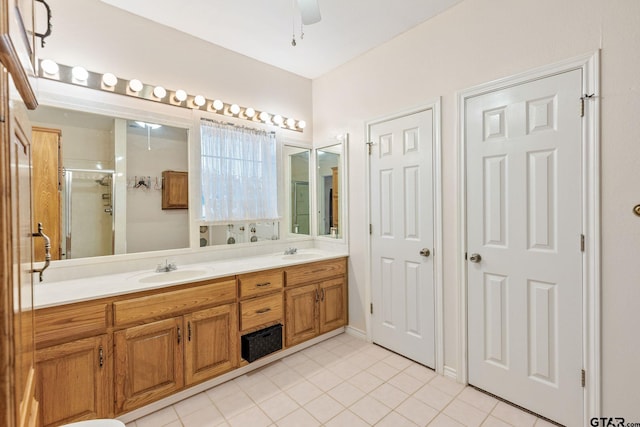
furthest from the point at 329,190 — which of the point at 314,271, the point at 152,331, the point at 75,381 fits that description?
the point at 75,381

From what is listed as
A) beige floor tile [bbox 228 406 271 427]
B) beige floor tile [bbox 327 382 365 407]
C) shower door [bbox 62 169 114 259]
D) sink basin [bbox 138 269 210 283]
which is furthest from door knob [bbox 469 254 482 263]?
shower door [bbox 62 169 114 259]

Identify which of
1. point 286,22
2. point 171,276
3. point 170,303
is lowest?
point 170,303

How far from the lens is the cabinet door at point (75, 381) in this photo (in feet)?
5.03

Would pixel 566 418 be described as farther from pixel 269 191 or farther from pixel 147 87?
pixel 147 87

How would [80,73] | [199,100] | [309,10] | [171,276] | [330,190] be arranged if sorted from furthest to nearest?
[330,190] → [199,100] → [171,276] → [80,73] → [309,10]

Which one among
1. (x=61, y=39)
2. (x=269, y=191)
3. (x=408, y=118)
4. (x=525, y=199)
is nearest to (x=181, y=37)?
(x=61, y=39)

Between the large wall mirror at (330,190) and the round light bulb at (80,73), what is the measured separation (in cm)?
216

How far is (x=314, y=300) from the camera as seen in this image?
279cm

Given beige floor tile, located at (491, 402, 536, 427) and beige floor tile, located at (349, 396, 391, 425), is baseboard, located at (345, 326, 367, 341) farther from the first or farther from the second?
beige floor tile, located at (491, 402, 536, 427)

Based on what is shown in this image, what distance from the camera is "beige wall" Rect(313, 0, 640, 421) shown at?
153 centimetres

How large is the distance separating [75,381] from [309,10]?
95.8 inches

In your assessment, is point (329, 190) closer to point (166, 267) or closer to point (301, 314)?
point (301, 314)

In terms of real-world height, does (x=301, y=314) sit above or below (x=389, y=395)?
above

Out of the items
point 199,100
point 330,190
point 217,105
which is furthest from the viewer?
point 330,190
